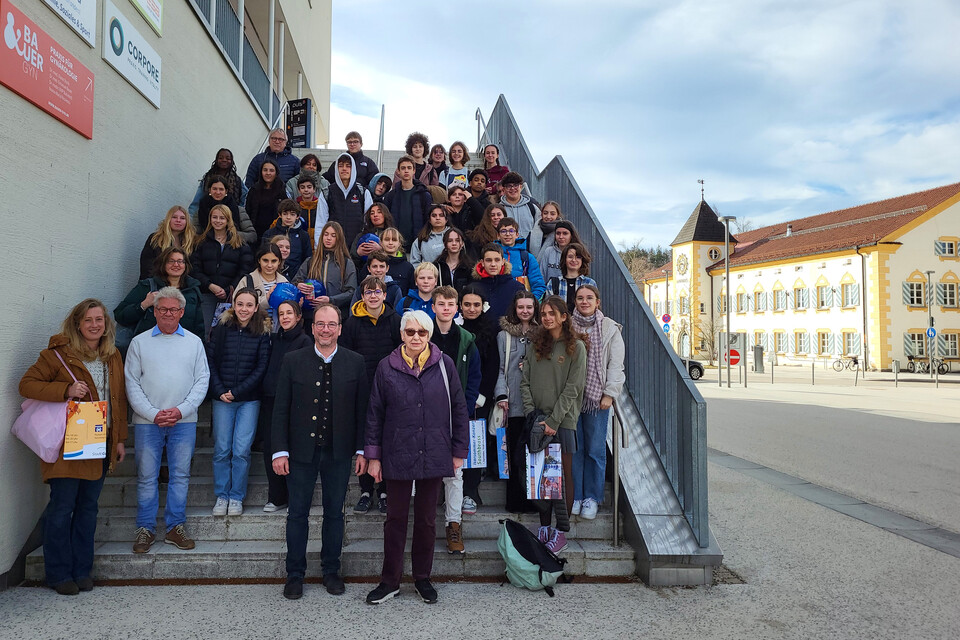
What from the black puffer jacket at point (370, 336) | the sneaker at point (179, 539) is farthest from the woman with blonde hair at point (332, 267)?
the sneaker at point (179, 539)

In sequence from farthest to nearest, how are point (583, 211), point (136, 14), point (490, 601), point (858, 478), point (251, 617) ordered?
point (858, 478)
point (583, 211)
point (136, 14)
point (490, 601)
point (251, 617)

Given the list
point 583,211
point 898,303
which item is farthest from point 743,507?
point 898,303

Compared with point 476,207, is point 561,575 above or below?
below

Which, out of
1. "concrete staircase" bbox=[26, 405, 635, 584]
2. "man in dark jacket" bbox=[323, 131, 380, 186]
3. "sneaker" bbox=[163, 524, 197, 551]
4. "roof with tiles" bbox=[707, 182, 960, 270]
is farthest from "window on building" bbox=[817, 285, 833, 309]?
"sneaker" bbox=[163, 524, 197, 551]

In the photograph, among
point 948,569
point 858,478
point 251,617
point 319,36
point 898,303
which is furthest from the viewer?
point 898,303

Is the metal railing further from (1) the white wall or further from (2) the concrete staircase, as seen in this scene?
(1) the white wall

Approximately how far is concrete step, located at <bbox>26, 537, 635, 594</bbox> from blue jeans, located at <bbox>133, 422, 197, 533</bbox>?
0.68ft

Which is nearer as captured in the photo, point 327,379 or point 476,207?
point 327,379

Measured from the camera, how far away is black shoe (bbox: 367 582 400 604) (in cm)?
384

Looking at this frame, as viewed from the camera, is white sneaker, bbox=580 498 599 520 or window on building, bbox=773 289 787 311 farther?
window on building, bbox=773 289 787 311

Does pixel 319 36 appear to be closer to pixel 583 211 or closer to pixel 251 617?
pixel 583 211

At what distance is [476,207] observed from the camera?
7469 millimetres

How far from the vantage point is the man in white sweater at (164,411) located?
432 centimetres

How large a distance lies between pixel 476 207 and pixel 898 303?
41.4 m
